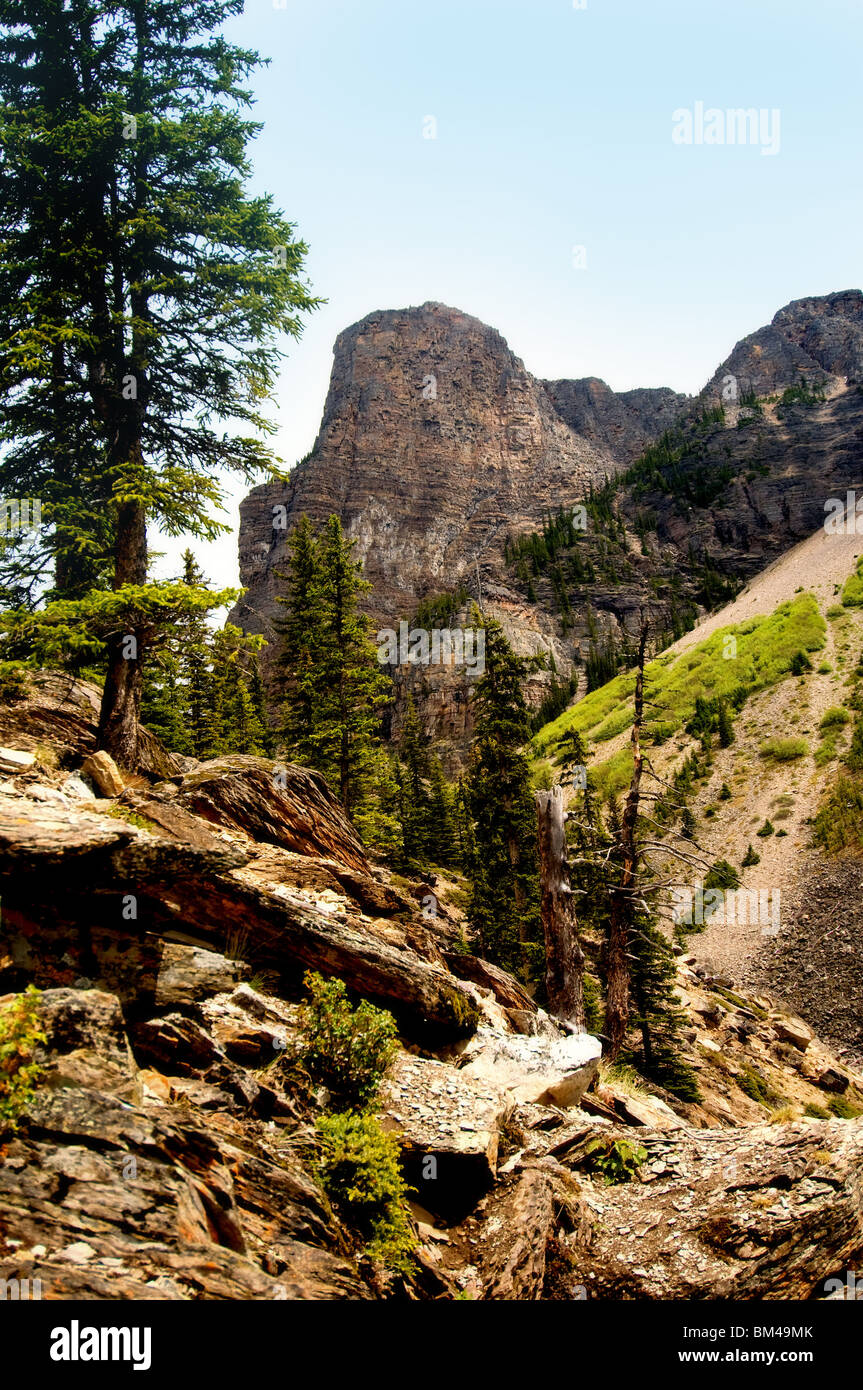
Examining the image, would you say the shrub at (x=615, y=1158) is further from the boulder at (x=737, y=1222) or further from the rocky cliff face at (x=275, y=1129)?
the boulder at (x=737, y=1222)

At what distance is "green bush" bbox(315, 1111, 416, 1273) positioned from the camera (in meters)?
6.05

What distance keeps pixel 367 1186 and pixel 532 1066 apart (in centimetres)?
488

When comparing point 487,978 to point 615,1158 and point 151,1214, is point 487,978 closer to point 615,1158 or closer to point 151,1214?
point 615,1158

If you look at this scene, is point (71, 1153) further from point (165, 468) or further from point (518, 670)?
point (518, 670)

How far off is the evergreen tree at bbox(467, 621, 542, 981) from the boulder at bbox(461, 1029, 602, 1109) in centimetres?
1270

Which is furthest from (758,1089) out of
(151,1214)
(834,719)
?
(834,719)

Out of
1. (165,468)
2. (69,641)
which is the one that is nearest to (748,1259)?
(69,641)

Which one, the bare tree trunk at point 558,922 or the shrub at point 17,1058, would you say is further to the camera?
the bare tree trunk at point 558,922

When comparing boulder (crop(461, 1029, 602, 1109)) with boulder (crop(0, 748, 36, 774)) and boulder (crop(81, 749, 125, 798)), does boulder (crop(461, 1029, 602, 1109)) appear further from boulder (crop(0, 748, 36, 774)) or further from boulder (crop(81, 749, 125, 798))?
boulder (crop(0, 748, 36, 774))

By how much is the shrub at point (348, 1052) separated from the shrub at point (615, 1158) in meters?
3.42

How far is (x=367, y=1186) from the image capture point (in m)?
6.28

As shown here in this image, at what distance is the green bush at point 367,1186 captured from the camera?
605cm

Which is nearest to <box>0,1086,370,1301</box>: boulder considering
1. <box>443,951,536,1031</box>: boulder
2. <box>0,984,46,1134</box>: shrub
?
<box>0,984,46,1134</box>: shrub

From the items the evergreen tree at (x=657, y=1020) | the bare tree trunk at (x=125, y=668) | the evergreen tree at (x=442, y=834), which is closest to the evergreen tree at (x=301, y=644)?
the bare tree trunk at (x=125, y=668)
